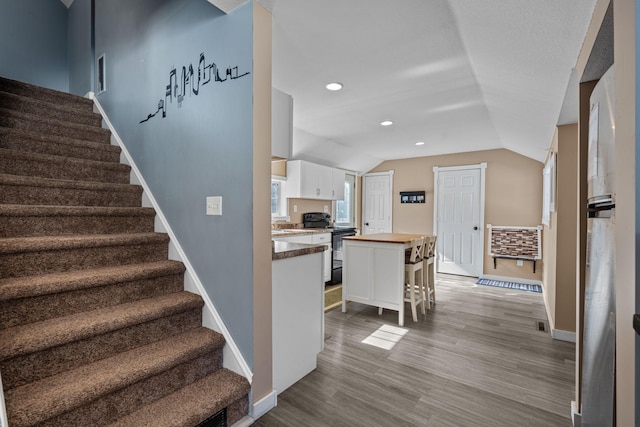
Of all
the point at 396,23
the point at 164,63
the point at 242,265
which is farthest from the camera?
the point at 164,63

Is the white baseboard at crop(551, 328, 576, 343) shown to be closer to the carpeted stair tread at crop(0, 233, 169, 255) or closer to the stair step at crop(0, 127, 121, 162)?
the carpeted stair tread at crop(0, 233, 169, 255)

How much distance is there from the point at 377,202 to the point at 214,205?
5371 millimetres

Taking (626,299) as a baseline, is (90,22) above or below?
above

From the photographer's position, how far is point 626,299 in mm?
976

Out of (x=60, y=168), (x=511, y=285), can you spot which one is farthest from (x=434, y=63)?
(x=511, y=285)

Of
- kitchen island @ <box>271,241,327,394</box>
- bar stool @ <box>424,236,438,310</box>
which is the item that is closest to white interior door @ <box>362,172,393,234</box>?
bar stool @ <box>424,236,438,310</box>

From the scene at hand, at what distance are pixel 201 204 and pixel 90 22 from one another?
3.51 m

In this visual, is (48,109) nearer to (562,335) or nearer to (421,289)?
(421,289)

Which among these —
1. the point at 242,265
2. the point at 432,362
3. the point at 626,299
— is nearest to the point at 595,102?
the point at 626,299

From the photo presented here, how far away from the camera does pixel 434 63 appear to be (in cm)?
249

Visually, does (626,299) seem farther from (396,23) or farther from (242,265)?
(396,23)

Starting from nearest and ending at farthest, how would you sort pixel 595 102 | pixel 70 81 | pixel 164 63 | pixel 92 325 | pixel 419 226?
1. pixel 595 102
2. pixel 92 325
3. pixel 164 63
4. pixel 70 81
5. pixel 419 226

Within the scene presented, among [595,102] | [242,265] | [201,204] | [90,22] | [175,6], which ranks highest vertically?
[90,22]

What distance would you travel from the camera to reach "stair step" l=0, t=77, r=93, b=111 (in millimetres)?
2787
